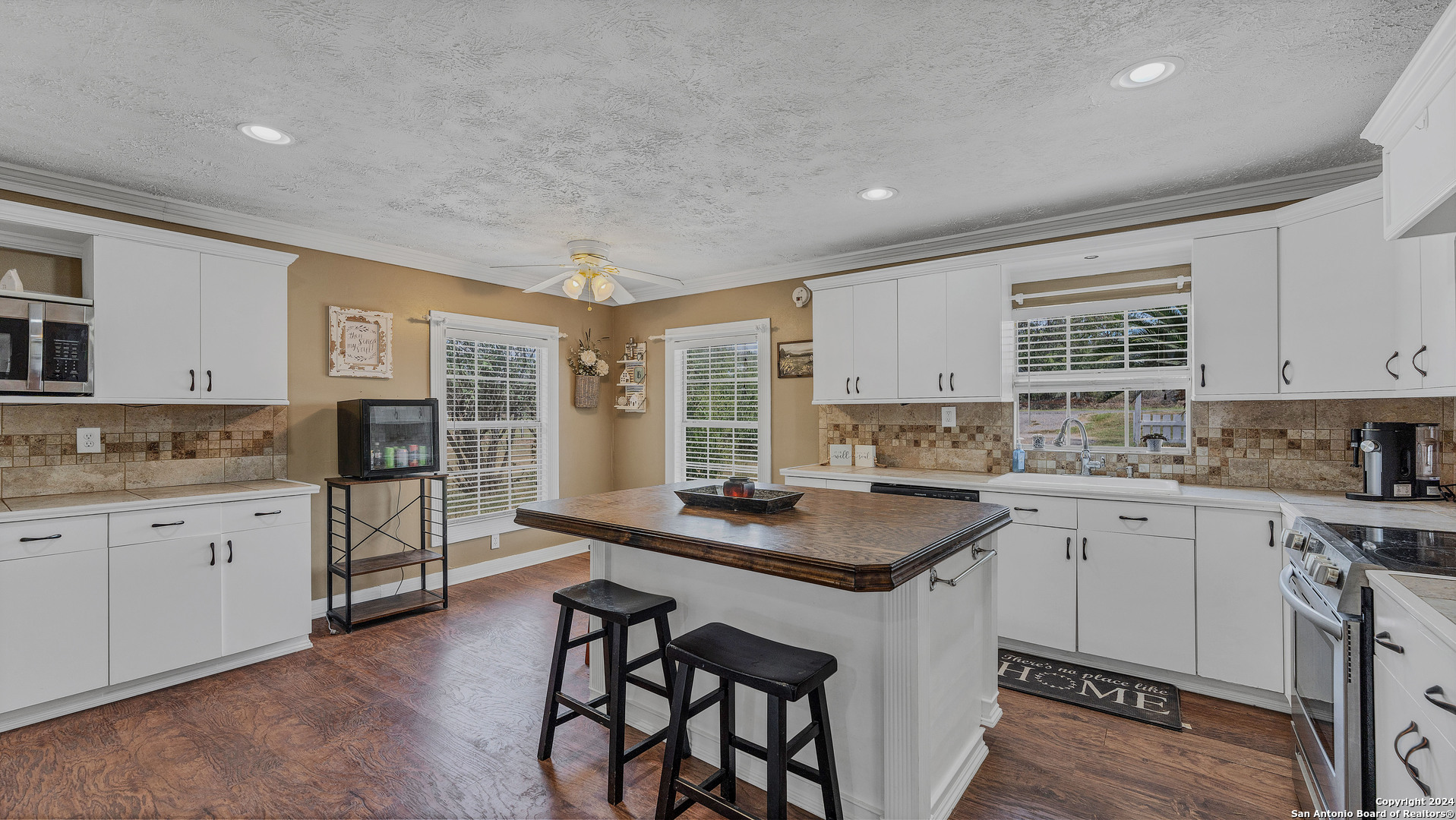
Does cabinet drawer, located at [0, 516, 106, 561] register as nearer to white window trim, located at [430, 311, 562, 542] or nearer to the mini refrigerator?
the mini refrigerator

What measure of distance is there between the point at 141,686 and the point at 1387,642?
15.0ft

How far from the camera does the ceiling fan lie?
367 cm

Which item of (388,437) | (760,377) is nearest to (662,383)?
(760,377)

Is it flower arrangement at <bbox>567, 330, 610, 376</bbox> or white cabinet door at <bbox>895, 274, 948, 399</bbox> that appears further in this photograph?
flower arrangement at <bbox>567, 330, 610, 376</bbox>

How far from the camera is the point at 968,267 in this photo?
3764mm

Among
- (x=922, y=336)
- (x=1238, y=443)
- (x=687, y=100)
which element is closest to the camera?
(x=687, y=100)

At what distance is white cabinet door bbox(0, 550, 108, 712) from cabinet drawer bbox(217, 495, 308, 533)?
466 mm

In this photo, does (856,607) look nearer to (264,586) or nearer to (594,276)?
(594,276)

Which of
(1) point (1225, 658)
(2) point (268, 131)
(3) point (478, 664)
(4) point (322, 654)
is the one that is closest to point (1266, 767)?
(1) point (1225, 658)

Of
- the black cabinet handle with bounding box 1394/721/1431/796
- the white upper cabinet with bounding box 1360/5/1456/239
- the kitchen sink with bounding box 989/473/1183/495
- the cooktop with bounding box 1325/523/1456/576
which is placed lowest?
the black cabinet handle with bounding box 1394/721/1431/796

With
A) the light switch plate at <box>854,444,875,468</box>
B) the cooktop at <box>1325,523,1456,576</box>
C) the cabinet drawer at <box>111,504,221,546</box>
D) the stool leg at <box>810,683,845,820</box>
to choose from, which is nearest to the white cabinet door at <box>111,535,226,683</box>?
the cabinet drawer at <box>111,504,221,546</box>

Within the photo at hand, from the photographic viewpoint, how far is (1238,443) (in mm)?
3254

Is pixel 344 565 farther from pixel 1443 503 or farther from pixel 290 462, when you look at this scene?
pixel 1443 503

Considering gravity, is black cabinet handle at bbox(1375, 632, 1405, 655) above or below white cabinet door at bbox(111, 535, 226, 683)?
above
